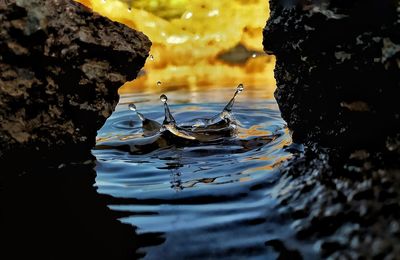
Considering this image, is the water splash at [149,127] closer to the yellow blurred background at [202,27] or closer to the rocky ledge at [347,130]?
the rocky ledge at [347,130]

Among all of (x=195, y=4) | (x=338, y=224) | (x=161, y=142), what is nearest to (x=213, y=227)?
(x=338, y=224)

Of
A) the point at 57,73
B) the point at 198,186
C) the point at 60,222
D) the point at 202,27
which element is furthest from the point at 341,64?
the point at 202,27

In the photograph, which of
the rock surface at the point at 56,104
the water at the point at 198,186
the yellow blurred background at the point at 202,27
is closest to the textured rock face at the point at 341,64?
the water at the point at 198,186

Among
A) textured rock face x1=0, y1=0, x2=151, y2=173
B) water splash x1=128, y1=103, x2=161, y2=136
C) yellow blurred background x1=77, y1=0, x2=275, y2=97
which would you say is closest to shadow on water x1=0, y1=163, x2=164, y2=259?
textured rock face x1=0, y1=0, x2=151, y2=173

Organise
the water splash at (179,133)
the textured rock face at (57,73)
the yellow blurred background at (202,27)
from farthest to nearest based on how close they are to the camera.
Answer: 1. the yellow blurred background at (202,27)
2. the water splash at (179,133)
3. the textured rock face at (57,73)

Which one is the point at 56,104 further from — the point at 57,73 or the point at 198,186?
the point at 198,186

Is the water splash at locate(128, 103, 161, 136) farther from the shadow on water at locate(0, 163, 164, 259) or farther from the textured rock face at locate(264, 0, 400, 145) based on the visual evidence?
the textured rock face at locate(264, 0, 400, 145)
